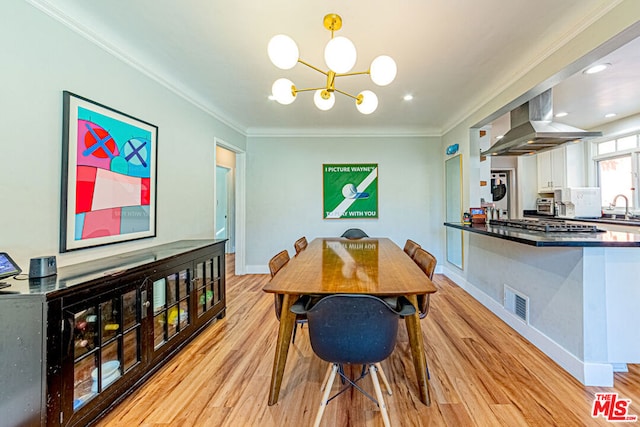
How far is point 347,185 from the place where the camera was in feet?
15.4

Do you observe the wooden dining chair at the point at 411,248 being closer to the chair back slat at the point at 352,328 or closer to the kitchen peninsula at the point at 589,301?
the kitchen peninsula at the point at 589,301

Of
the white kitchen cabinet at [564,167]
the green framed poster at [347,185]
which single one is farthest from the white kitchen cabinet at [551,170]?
the green framed poster at [347,185]

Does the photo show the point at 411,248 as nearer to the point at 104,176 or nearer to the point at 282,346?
the point at 282,346

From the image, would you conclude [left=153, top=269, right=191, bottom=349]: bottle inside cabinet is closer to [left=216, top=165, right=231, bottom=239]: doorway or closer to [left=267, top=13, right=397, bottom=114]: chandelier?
[left=267, top=13, right=397, bottom=114]: chandelier

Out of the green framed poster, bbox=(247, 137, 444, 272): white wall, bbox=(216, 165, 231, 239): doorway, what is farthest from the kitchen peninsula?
bbox=(216, 165, 231, 239): doorway

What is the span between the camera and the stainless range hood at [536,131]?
260cm

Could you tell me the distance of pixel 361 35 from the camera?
207 centimetres

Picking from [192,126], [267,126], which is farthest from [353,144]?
[192,126]

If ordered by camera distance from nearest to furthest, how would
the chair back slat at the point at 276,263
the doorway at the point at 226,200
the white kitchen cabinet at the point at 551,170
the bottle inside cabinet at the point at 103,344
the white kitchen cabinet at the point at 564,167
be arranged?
the bottle inside cabinet at the point at 103,344 → the chair back slat at the point at 276,263 → the white kitchen cabinet at the point at 564,167 → the white kitchen cabinet at the point at 551,170 → the doorway at the point at 226,200

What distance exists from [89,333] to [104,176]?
1097 millimetres

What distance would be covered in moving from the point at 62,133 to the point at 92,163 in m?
0.24

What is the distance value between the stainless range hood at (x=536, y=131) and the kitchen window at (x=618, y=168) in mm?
2321

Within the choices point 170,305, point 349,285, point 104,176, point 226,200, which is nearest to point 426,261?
point 349,285

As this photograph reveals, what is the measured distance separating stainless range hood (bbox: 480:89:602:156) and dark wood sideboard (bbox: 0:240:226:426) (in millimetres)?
3456
